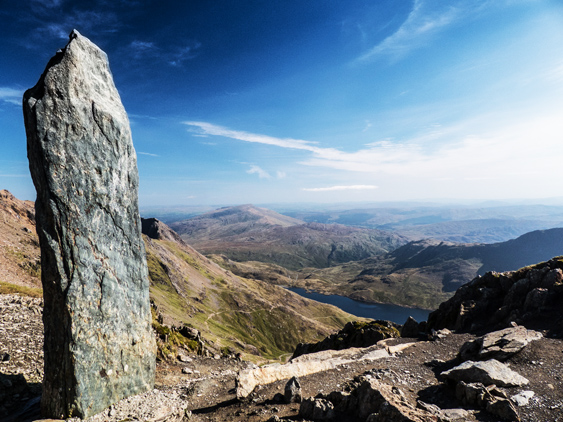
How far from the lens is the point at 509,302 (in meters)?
34.2

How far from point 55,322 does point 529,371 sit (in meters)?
32.8

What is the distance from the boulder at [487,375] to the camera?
1711 centimetres

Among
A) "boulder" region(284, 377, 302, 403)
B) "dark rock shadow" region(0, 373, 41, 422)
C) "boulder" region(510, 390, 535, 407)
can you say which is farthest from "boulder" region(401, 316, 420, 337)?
"dark rock shadow" region(0, 373, 41, 422)

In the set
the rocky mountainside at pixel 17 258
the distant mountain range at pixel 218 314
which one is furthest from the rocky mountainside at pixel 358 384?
the distant mountain range at pixel 218 314

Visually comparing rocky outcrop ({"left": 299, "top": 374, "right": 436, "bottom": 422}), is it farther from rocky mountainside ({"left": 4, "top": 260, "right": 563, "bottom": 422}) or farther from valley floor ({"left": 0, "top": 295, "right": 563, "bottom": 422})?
valley floor ({"left": 0, "top": 295, "right": 563, "bottom": 422})

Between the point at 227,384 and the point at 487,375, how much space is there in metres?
19.5

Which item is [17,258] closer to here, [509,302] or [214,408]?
[214,408]

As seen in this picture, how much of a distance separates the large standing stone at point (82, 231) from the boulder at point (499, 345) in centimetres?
2795

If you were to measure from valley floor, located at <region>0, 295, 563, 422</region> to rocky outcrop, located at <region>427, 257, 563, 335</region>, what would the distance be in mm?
6938

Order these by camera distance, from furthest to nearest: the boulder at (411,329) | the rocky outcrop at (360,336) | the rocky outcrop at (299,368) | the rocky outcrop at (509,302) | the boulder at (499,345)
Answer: the rocky outcrop at (360,336), the boulder at (411,329), the rocky outcrop at (509,302), the boulder at (499,345), the rocky outcrop at (299,368)

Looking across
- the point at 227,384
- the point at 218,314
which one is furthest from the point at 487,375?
the point at 218,314

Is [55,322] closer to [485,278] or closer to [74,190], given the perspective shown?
[74,190]

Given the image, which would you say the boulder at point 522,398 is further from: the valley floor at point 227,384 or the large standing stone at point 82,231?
the large standing stone at point 82,231

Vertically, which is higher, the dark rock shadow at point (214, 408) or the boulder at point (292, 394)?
the boulder at point (292, 394)
